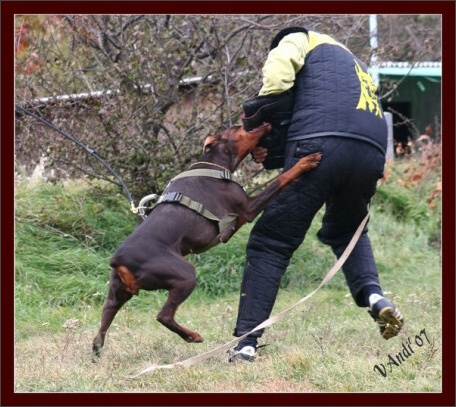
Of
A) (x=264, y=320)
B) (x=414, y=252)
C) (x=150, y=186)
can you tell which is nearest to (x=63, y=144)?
(x=150, y=186)

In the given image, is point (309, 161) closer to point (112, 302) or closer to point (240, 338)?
point (240, 338)

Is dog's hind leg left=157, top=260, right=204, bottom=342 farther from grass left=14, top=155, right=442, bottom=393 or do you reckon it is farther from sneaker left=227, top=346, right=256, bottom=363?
sneaker left=227, top=346, right=256, bottom=363

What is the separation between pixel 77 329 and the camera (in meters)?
6.05

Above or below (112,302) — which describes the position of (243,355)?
below

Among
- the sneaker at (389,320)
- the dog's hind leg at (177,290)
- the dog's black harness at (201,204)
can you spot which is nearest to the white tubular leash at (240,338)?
the dog's hind leg at (177,290)

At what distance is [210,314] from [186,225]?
1947 mm

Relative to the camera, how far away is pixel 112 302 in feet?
16.2

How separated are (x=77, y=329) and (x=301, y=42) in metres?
2.63

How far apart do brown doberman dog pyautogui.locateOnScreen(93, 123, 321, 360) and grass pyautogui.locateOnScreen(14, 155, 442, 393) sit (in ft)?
1.29

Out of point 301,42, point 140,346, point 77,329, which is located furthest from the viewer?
point 77,329

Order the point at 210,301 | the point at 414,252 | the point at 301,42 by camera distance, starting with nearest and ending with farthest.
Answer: the point at 301,42
the point at 210,301
the point at 414,252

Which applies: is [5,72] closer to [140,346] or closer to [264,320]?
[140,346]

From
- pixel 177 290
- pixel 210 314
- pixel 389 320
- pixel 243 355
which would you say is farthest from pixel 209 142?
pixel 210 314

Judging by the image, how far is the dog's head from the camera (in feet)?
17.3
